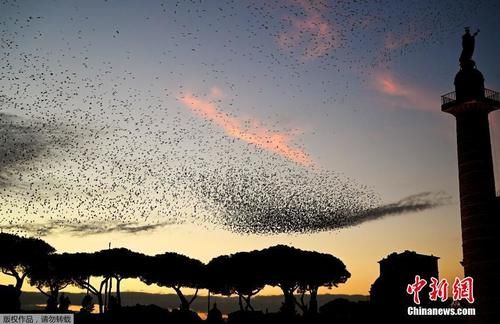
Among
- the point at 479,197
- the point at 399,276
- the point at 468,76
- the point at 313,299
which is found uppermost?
the point at 468,76

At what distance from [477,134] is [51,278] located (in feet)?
182

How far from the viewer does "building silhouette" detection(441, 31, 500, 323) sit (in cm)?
3841

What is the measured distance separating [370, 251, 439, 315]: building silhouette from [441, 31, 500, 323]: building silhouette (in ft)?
52.5

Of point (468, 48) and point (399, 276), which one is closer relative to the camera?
point (468, 48)

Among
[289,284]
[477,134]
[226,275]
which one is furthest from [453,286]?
[226,275]

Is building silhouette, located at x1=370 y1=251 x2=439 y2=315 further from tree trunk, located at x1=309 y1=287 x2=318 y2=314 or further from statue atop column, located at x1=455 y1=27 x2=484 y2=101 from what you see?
statue atop column, located at x1=455 y1=27 x2=484 y2=101

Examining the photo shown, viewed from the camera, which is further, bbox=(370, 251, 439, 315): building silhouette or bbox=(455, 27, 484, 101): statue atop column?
bbox=(370, 251, 439, 315): building silhouette

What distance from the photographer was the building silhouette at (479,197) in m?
38.4

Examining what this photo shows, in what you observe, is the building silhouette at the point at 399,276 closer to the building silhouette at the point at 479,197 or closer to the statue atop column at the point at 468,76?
the building silhouette at the point at 479,197

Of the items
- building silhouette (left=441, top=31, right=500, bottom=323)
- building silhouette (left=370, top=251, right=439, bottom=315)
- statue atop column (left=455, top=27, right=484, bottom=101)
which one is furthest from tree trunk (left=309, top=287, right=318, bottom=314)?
statue atop column (left=455, top=27, right=484, bottom=101)

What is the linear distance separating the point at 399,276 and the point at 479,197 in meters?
19.6

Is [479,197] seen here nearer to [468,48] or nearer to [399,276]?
[468,48]

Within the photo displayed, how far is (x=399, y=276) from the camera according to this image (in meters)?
56.4

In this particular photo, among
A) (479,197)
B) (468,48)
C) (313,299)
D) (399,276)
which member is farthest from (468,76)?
(313,299)
